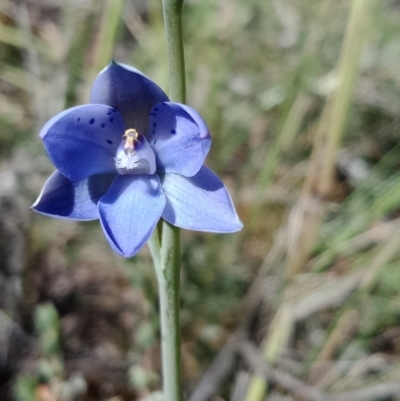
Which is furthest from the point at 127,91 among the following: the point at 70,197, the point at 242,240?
the point at 242,240

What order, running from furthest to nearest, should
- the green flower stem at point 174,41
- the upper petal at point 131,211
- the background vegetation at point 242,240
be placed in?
the background vegetation at point 242,240 < the upper petal at point 131,211 < the green flower stem at point 174,41

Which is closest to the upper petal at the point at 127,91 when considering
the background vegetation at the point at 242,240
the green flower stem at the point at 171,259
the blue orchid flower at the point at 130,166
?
the blue orchid flower at the point at 130,166

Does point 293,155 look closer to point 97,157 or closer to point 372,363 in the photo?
point 372,363

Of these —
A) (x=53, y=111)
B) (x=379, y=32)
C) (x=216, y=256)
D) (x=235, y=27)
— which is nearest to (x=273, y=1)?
(x=235, y=27)

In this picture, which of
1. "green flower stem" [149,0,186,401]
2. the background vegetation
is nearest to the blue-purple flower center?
"green flower stem" [149,0,186,401]

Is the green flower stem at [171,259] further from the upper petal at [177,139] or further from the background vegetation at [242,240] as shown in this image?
the background vegetation at [242,240]

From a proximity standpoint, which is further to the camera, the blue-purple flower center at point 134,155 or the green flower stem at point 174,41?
the blue-purple flower center at point 134,155
